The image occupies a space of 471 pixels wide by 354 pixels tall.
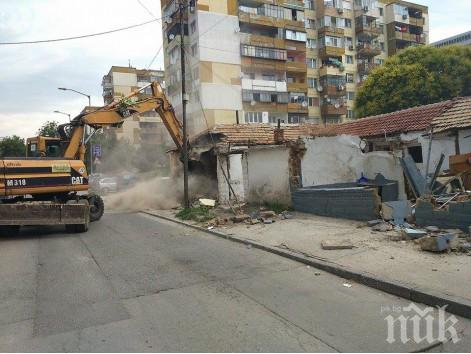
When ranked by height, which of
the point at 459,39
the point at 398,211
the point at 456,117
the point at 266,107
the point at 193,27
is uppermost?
the point at 459,39

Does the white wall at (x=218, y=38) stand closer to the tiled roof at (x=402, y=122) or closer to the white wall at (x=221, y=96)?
the white wall at (x=221, y=96)

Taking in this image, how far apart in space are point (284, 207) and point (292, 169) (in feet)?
4.86

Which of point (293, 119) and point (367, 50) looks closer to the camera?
point (293, 119)

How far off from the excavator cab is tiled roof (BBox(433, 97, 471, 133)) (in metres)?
15.2

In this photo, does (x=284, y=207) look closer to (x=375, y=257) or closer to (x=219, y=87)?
(x=375, y=257)

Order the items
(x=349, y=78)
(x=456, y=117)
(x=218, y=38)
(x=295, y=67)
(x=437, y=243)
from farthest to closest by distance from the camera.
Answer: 1. (x=349, y=78)
2. (x=295, y=67)
3. (x=218, y=38)
4. (x=456, y=117)
5. (x=437, y=243)

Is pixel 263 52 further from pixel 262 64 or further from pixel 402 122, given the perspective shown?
pixel 402 122

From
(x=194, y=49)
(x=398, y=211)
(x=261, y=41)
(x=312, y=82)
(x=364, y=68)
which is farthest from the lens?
(x=364, y=68)

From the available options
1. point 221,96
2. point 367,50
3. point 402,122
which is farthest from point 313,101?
point 402,122

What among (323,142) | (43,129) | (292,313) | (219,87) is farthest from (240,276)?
(43,129)

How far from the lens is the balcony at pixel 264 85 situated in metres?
46.8

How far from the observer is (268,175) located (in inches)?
671

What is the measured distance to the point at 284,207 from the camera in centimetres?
1545

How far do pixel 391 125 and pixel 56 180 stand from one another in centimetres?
1586
